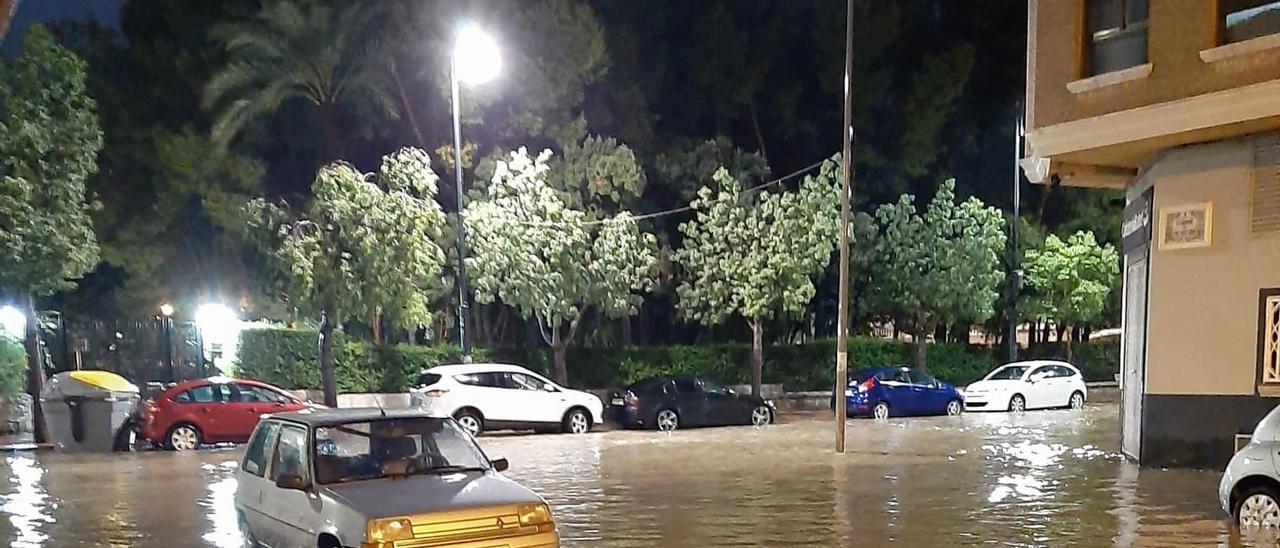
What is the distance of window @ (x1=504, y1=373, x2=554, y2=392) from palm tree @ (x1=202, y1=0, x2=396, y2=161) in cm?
982

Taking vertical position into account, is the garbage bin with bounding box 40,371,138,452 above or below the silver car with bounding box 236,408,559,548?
below

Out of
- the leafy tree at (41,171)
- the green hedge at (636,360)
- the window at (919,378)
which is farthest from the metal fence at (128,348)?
the window at (919,378)

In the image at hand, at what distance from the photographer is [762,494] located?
14031mm

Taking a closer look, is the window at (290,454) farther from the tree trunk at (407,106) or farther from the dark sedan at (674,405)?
the tree trunk at (407,106)

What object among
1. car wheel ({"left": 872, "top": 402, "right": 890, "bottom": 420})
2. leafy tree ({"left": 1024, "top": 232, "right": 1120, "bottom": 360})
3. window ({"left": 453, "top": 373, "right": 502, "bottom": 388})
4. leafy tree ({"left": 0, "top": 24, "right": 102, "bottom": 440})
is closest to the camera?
window ({"left": 453, "top": 373, "right": 502, "bottom": 388})

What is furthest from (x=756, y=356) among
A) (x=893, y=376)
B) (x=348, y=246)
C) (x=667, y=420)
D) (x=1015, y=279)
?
(x=348, y=246)

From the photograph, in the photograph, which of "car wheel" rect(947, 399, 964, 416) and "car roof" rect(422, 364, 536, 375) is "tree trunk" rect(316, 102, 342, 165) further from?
"car wheel" rect(947, 399, 964, 416)

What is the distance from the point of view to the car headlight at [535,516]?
8.00m

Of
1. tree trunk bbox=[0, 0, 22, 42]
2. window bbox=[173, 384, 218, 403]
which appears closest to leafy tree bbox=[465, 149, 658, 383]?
window bbox=[173, 384, 218, 403]

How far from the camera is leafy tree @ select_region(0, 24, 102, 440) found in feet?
73.6

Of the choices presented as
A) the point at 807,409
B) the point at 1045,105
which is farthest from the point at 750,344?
the point at 1045,105

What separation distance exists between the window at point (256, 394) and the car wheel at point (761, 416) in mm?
10783

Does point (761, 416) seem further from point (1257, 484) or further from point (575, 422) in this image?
point (1257, 484)

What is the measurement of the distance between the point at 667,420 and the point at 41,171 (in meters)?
14.4
